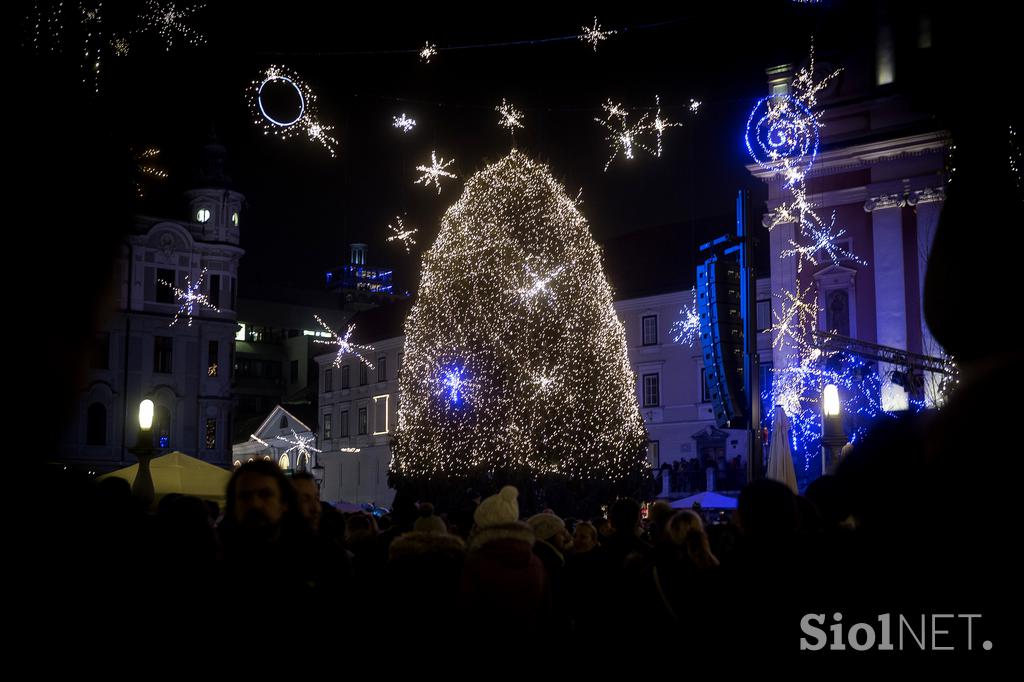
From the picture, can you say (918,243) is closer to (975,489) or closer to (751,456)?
(751,456)

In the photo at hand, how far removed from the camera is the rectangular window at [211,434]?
61656mm

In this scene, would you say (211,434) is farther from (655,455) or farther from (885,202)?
(885,202)

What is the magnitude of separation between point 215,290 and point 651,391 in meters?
28.6

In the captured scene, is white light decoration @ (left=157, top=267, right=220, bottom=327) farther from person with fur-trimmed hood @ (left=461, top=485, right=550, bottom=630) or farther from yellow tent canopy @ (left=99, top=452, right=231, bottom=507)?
person with fur-trimmed hood @ (left=461, top=485, right=550, bottom=630)

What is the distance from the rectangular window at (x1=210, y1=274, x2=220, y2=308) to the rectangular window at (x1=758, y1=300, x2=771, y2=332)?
111 ft

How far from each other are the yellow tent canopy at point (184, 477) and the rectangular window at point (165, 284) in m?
46.5

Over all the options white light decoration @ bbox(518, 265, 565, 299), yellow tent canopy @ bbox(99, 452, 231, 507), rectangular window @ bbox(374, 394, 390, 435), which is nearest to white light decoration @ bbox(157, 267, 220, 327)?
rectangular window @ bbox(374, 394, 390, 435)

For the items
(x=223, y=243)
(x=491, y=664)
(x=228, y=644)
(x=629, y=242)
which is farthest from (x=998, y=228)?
(x=223, y=243)

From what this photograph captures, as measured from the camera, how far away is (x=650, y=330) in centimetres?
5047

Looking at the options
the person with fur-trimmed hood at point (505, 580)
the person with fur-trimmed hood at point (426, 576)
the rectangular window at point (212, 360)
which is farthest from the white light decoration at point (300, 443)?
the person with fur-trimmed hood at point (505, 580)

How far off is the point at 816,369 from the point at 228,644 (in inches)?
1242

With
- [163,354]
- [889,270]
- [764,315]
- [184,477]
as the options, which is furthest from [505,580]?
[163,354]

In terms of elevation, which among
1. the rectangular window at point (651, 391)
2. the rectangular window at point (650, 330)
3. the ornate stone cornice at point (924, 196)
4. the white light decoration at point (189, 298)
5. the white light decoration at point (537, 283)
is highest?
the white light decoration at point (189, 298)

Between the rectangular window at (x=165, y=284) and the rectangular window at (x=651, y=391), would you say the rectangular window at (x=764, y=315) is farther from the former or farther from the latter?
the rectangular window at (x=165, y=284)
